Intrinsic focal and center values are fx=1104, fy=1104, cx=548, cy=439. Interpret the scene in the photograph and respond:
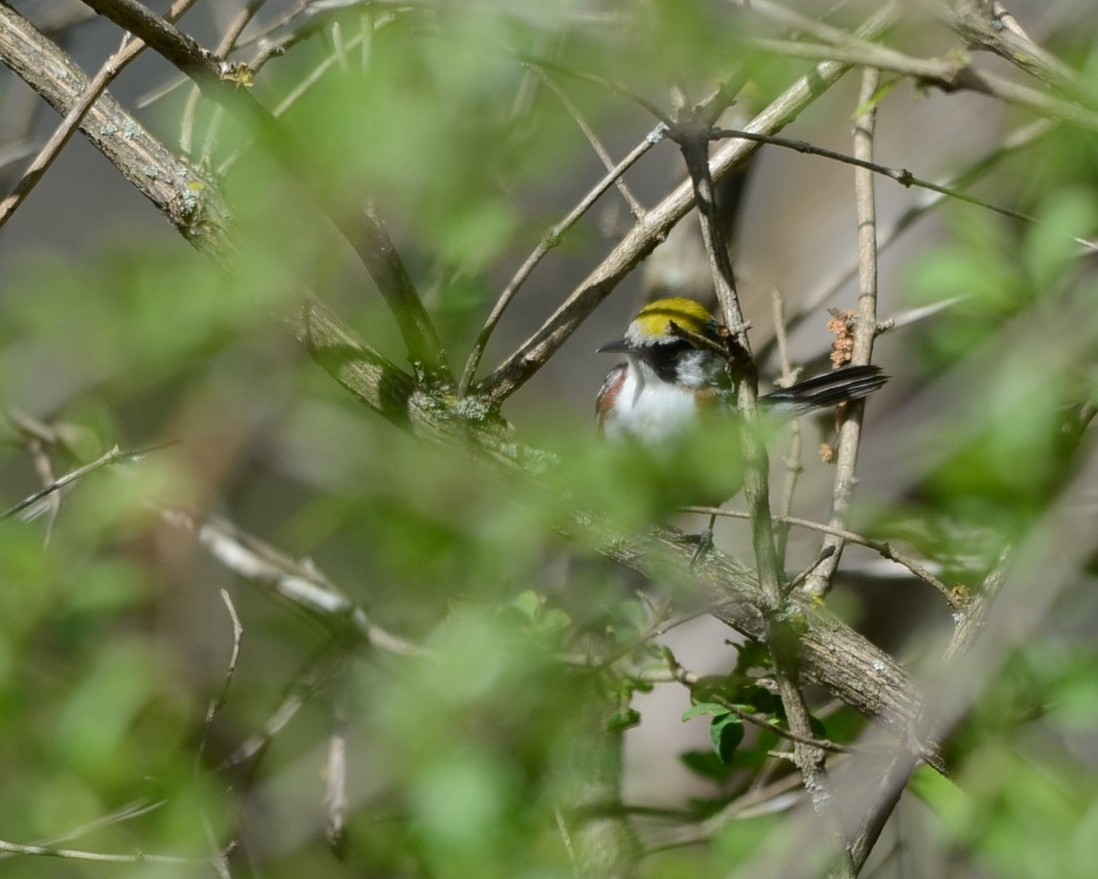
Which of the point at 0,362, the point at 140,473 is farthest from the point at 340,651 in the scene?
the point at 0,362

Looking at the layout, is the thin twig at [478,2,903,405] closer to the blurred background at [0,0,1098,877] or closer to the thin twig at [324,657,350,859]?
the blurred background at [0,0,1098,877]

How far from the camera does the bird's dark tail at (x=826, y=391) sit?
2.50 meters

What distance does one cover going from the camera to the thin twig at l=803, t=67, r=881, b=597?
90.5 inches

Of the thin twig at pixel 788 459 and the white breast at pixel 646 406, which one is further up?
the thin twig at pixel 788 459

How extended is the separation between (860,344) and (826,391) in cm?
24

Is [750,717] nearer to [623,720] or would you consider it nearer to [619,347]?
[623,720]

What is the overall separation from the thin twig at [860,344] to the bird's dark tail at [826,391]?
0.03m

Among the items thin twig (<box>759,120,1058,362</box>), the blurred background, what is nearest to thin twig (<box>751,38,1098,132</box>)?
the blurred background

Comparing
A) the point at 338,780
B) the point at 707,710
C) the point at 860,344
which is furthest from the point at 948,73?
the point at 338,780

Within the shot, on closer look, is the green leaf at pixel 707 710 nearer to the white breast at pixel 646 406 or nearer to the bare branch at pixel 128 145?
the white breast at pixel 646 406

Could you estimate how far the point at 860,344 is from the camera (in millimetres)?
2465

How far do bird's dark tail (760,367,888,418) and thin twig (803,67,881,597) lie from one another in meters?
0.03

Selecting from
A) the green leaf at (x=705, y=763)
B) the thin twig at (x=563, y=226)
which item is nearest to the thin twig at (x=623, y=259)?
the thin twig at (x=563, y=226)

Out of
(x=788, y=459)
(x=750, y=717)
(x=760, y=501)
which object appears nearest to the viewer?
(x=760, y=501)
